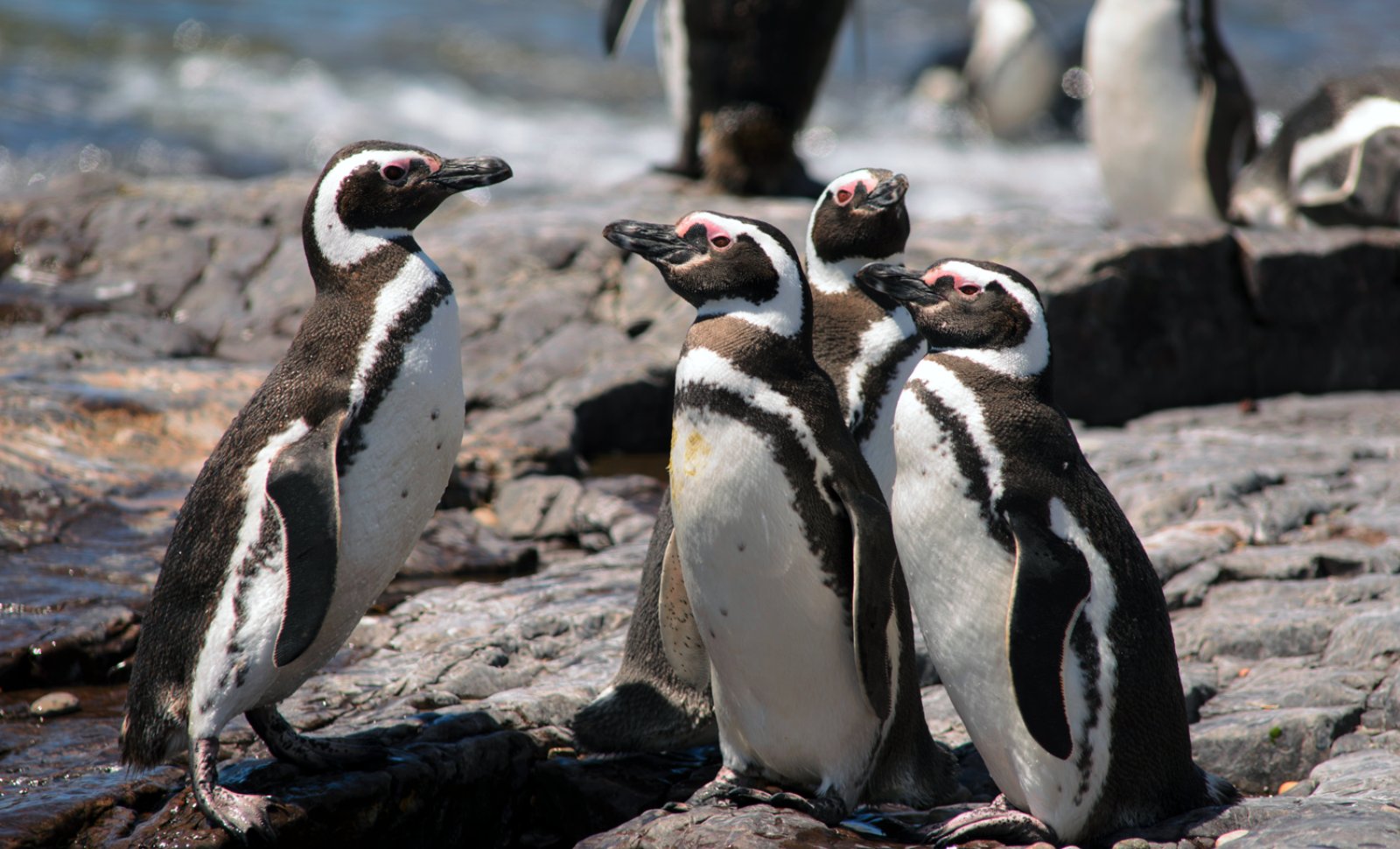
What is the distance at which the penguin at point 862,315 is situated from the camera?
3918mm

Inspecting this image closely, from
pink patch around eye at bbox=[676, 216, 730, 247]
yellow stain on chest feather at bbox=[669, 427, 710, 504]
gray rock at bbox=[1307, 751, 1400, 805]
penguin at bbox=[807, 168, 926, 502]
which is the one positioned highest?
pink patch around eye at bbox=[676, 216, 730, 247]

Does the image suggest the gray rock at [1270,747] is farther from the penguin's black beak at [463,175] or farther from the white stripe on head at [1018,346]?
the penguin's black beak at [463,175]

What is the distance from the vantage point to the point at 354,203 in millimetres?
3520

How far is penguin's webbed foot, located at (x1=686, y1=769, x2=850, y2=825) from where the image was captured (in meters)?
3.31

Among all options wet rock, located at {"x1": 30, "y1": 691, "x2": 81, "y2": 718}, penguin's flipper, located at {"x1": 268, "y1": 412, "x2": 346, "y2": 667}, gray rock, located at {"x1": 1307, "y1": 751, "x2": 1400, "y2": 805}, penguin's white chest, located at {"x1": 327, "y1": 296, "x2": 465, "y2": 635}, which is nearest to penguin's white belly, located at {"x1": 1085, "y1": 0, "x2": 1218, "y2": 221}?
gray rock, located at {"x1": 1307, "y1": 751, "x2": 1400, "y2": 805}

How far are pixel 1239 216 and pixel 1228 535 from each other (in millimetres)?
4904

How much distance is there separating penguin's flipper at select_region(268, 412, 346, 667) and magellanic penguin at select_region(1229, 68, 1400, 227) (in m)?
6.69

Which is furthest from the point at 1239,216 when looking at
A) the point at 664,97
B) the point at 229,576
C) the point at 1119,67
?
the point at 664,97

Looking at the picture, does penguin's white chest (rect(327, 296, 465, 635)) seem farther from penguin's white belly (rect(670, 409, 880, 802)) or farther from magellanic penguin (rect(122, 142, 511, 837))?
penguin's white belly (rect(670, 409, 880, 802))

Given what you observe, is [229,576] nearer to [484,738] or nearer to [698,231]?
[484,738]

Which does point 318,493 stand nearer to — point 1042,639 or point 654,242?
point 654,242

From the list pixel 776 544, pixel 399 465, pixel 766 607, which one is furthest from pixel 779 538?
pixel 399 465

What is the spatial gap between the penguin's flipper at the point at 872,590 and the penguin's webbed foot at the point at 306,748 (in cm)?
120

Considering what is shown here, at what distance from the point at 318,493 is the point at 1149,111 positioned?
25.3 ft
